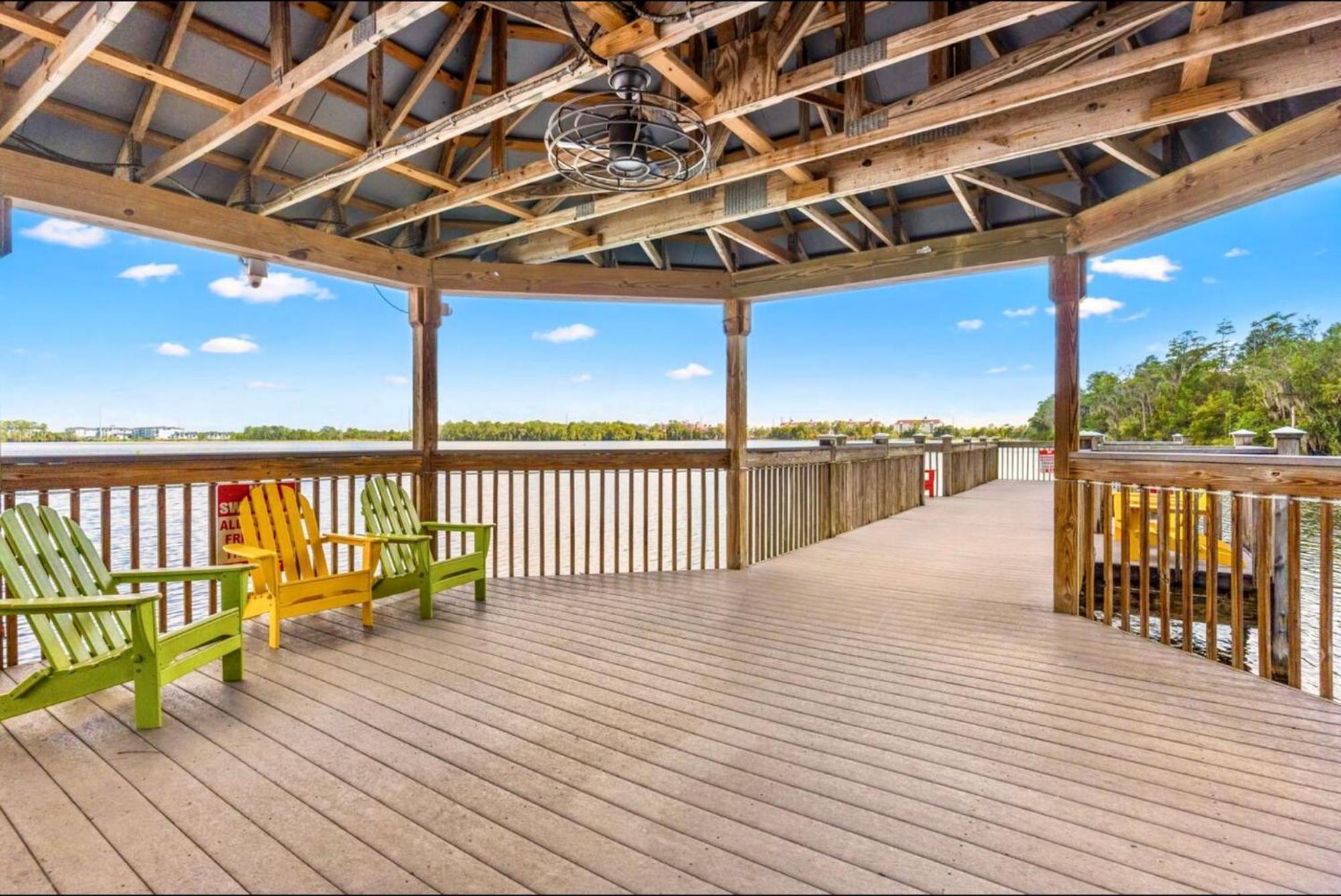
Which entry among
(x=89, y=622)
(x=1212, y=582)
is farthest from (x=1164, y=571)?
(x=89, y=622)

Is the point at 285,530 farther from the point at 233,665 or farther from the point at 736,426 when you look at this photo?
the point at 736,426

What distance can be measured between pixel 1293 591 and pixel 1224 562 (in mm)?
1417

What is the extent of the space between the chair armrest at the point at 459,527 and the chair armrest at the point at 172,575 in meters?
1.66

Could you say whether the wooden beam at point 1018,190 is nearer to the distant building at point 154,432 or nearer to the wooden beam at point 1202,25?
the wooden beam at point 1202,25

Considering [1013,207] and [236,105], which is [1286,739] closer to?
[1013,207]

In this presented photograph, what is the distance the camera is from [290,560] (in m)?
3.81

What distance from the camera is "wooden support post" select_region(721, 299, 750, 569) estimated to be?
561 centimetres

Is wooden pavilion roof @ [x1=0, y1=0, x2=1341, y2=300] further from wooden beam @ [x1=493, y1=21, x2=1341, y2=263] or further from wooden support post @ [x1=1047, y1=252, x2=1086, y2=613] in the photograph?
wooden support post @ [x1=1047, y1=252, x2=1086, y2=613]

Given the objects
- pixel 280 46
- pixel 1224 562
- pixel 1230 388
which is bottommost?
pixel 1224 562

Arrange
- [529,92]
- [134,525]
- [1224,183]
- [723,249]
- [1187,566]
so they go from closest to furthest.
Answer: [529,92], [1224,183], [1187,566], [134,525], [723,249]

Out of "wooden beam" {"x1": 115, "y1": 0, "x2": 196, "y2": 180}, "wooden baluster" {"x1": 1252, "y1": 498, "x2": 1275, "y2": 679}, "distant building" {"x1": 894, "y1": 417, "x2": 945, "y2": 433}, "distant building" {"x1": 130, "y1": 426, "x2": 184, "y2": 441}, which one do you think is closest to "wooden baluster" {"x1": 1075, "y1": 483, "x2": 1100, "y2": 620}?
"wooden baluster" {"x1": 1252, "y1": 498, "x2": 1275, "y2": 679}

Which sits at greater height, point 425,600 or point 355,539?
point 355,539

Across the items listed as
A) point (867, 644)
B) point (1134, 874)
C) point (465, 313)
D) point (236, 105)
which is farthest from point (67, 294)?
point (1134, 874)

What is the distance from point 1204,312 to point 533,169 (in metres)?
4.55
